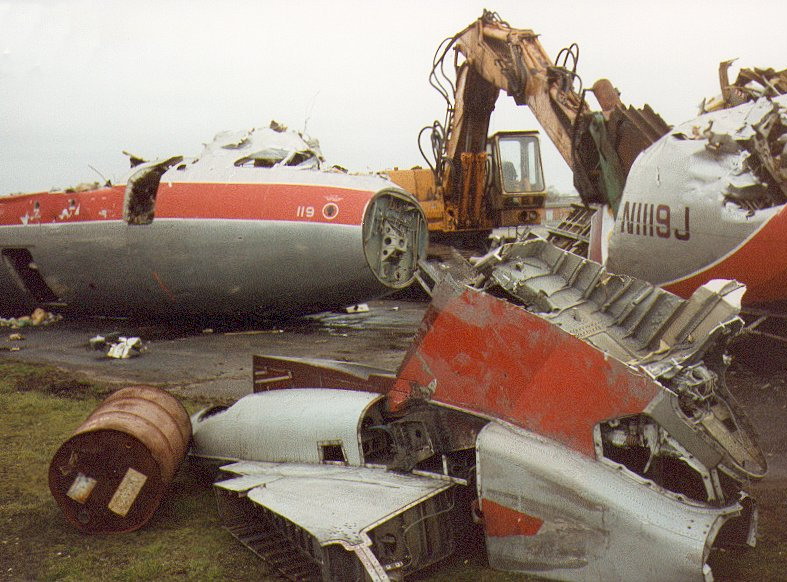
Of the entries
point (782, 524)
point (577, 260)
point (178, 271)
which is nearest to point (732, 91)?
point (577, 260)

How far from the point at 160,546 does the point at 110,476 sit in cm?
51

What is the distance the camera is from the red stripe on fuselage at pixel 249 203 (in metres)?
10.8

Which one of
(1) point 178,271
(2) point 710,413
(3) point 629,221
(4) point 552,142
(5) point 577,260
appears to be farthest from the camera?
(4) point 552,142

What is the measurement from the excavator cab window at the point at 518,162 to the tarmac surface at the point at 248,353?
137 inches

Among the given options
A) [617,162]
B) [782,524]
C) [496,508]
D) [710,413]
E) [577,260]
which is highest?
[617,162]

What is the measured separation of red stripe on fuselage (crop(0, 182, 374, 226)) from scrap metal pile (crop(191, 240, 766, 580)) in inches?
231

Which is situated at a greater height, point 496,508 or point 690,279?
point 690,279

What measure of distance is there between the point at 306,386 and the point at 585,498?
2749mm

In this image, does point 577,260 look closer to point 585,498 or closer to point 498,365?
point 498,365

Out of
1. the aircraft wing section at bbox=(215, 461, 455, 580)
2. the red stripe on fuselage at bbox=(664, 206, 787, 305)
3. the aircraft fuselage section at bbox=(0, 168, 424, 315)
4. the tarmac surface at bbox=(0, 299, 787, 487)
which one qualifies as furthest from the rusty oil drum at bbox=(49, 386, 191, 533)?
the aircraft fuselage section at bbox=(0, 168, 424, 315)

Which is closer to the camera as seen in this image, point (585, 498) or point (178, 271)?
point (585, 498)

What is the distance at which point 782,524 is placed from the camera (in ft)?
14.9

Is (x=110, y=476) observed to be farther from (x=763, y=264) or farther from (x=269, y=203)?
(x=269, y=203)

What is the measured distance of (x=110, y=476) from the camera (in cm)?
464
